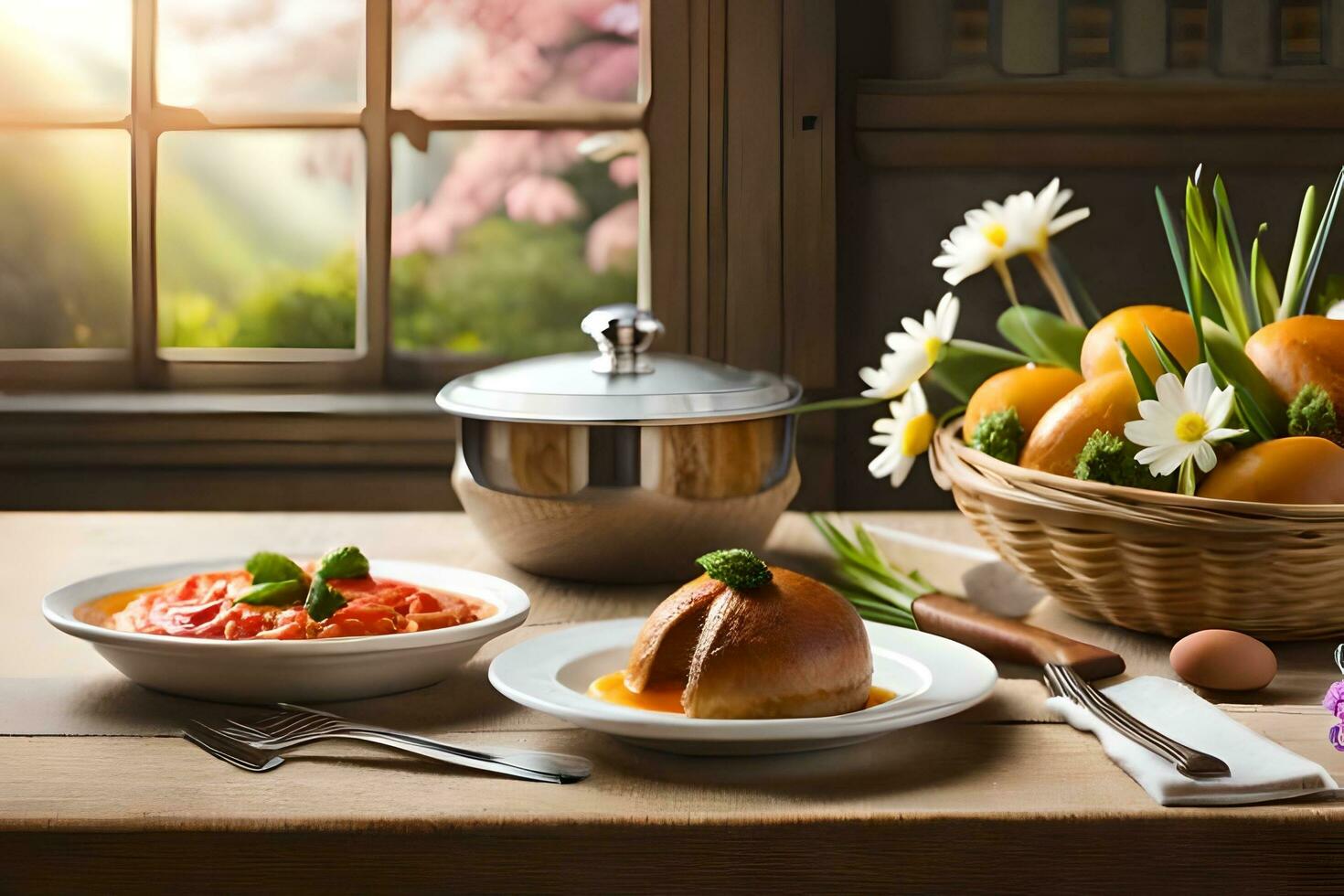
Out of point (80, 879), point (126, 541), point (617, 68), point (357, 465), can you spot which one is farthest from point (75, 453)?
point (80, 879)

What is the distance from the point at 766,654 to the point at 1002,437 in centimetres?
38

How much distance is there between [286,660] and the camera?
0.77m

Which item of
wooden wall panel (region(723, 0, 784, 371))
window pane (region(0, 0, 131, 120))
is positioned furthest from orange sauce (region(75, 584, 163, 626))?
window pane (region(0, 0, 131, 120))

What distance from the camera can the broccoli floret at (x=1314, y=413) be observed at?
90 cm

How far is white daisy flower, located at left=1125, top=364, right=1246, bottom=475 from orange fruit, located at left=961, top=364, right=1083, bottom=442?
0.49ft

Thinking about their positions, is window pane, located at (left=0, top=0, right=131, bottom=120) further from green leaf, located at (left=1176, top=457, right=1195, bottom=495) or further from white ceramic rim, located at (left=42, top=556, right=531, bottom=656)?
green leaf, located at (left=1176, top=457, right=1195, bottom=495)

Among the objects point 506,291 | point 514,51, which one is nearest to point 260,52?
point 514,51

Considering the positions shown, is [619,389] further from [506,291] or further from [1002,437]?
[506,291]

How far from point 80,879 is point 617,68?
185 centimetres

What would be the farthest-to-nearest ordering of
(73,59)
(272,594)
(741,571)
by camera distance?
(73,59), (272,594), (741,571)

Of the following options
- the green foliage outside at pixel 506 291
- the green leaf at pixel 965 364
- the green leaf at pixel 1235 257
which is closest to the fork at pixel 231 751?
the green leaf at pixel 965 364

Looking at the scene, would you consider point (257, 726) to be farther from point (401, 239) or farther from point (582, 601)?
point (401, 239)

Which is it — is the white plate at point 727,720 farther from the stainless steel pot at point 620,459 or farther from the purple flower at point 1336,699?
the stainless steel pot at point 620,459

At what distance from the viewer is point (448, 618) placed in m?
0.87
